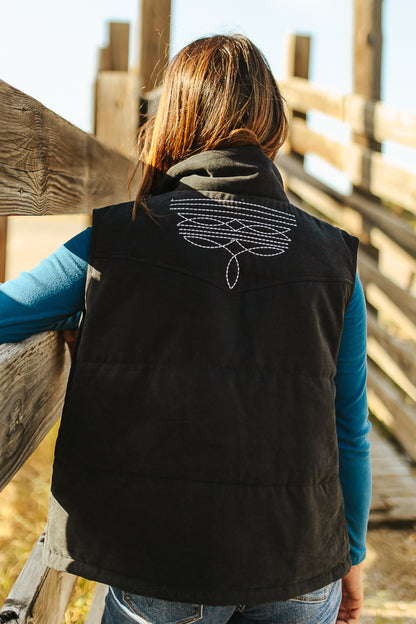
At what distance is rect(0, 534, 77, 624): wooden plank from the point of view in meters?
1.33

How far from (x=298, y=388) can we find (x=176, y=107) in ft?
2.26

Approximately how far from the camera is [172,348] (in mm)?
1039

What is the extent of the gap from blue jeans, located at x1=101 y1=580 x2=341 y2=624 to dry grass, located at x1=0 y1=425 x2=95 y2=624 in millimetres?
1428

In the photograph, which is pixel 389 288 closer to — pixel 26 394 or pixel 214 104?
pixel 214 104

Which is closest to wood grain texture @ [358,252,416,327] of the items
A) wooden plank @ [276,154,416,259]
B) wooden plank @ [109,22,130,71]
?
wooden plank @ [276,154,416,259]

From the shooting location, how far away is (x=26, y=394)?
3.59ft

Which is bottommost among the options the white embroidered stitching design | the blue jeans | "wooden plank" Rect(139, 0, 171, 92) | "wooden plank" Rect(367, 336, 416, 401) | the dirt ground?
the dirt ground

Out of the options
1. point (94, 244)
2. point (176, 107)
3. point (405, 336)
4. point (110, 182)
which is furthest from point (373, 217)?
point (94, 244)

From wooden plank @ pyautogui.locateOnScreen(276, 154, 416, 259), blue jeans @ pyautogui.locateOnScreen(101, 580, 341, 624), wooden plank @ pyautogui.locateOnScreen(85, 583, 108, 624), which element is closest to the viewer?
blue jeans @ pyautogui.locateOnScreen(101, 580, 341, 624)

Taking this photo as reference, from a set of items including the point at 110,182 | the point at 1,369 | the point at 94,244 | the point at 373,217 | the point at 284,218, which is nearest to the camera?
the point at 1,369

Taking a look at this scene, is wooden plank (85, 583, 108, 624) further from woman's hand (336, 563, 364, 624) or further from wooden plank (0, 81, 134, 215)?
wooden plank (0, 81, 134, 215)

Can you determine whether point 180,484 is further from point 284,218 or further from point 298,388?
point 284,218

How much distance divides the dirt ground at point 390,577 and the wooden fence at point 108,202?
2.88ft

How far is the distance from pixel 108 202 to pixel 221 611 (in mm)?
1599
